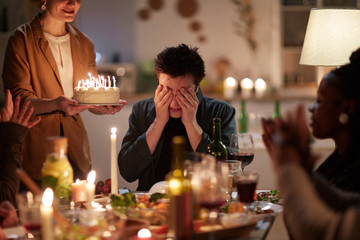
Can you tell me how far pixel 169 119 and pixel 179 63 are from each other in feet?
1.04

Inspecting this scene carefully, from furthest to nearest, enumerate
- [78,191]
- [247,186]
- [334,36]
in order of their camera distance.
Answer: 1. [334,36]
2. [78,191]
3. [247,186]

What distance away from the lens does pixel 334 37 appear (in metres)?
2.70

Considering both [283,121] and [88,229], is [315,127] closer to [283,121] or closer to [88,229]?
[283,121]

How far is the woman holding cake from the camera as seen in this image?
9.12 feet

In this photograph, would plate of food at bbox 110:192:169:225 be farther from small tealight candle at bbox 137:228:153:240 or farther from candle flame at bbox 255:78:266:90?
candle flame at bbox 255:78:266:90

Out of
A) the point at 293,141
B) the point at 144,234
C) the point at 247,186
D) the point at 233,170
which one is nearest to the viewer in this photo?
the point at 293,141

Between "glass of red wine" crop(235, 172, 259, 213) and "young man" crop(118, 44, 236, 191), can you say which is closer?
"glass of red wine" crop(235, 172, 259, 213)

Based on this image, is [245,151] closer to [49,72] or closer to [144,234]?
[144,234]

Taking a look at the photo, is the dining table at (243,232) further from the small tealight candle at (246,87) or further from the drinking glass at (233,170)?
the small tealight candle at (246,87)

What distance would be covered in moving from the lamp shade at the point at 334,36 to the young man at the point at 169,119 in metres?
0.56

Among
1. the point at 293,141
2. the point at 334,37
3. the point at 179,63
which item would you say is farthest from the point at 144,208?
the point at 334,37

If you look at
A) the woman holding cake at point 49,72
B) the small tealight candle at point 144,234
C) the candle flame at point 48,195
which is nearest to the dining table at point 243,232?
the small tealight candle at point 144,234

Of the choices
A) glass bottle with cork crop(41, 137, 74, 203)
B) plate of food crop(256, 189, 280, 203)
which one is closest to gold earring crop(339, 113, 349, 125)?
plate of food crop(256, 189, 280, 203)

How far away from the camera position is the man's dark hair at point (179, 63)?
7.88 feet
